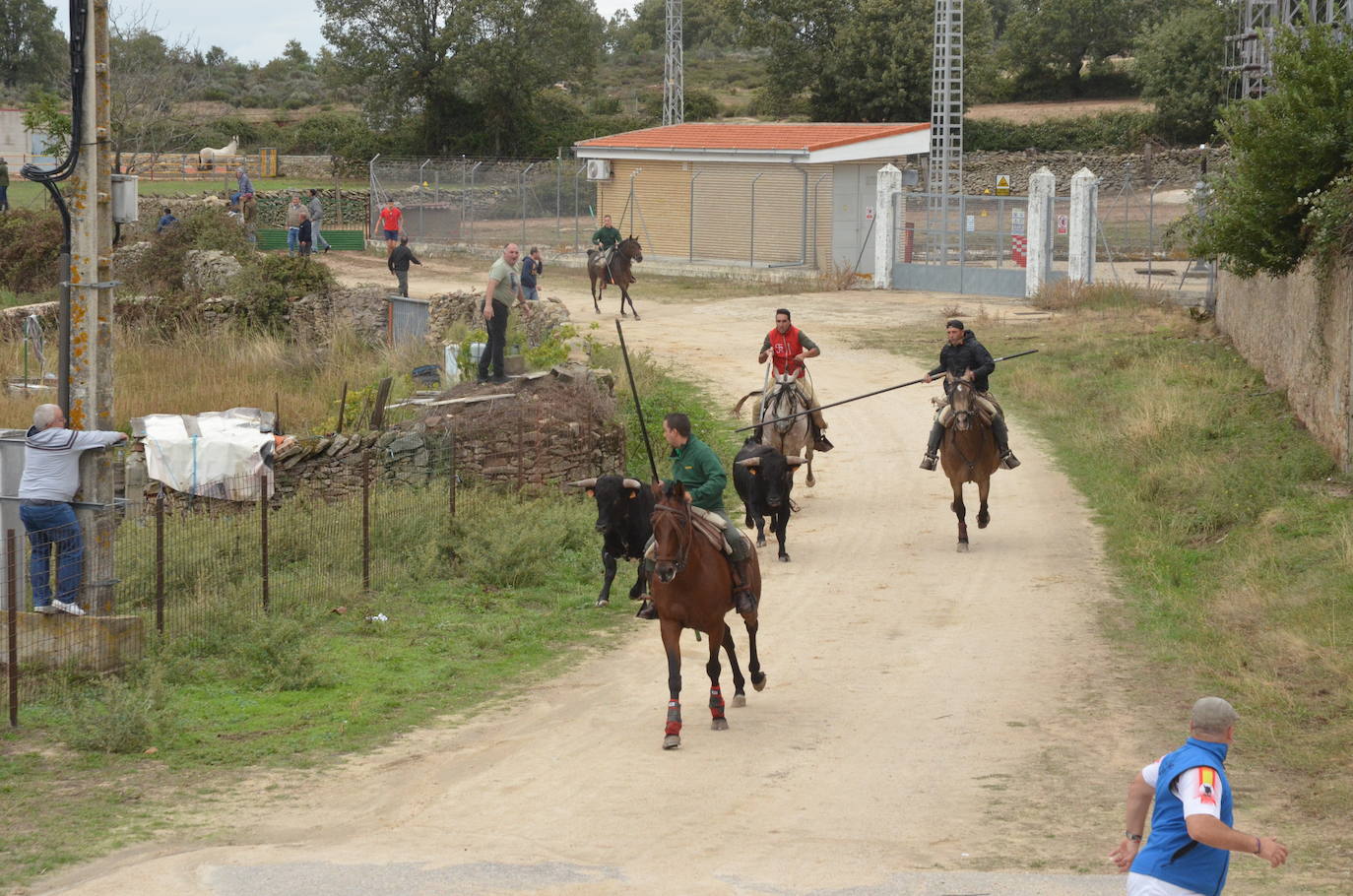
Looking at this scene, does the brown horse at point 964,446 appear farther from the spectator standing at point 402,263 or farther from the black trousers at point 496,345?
the spectator standing at point 402,263

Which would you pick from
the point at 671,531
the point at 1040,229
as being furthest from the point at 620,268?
the point at 671,531

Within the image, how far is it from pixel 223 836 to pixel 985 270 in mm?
32267

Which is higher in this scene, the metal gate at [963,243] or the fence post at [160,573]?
the metal gate at [963,243]

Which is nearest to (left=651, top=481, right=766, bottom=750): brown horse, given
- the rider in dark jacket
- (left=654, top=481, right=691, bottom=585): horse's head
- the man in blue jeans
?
(left=654, top=481, right=691, bottom=585): horse's head

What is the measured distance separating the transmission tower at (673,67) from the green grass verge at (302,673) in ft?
149

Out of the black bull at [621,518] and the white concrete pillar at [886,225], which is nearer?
the black bull at [621,518]

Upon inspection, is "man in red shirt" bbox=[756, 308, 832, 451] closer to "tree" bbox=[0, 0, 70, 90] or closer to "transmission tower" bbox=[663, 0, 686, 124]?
"transmission tower" bbox=[663, 0, 686, 124]

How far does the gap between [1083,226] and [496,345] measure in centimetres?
2030

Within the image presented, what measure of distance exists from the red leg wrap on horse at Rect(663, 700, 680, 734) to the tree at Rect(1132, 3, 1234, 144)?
2419 inches

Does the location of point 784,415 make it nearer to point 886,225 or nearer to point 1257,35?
point 1257,35

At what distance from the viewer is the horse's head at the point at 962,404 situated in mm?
15961

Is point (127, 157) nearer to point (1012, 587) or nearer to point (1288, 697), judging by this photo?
point (1012, 587)

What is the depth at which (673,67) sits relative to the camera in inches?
2451

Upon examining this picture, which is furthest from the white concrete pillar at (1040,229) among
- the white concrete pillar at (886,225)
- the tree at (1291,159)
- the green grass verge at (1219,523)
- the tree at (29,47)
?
the tree at (29,47)
